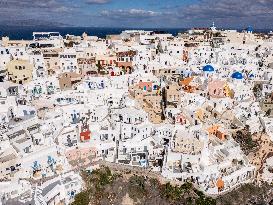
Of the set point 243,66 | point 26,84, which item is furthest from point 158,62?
point 26,84

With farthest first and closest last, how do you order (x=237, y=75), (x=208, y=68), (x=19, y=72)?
(x=208, y=68), (x=237, y=75), (x=19, y=72)

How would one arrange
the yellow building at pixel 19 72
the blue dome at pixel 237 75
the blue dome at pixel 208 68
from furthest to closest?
the blue dome at pixel 208 68
the blue dome at pixel 237 75
the yellow building at pixel 19 72

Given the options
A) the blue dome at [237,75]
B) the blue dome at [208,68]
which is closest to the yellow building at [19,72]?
the blue dome at [208,68]

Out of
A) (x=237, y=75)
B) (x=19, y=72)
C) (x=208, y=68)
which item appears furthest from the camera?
(x=208, y=68)

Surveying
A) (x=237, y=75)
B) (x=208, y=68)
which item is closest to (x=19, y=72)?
(x=208, y=68)

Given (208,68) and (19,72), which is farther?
(208,68)

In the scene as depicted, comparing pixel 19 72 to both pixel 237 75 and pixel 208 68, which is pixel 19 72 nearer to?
pixel 208 68

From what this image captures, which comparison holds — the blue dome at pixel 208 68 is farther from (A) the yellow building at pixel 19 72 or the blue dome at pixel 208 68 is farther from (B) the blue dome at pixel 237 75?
(A) the yellow building at pixel 19 72

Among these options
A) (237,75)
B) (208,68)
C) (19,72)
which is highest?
(19,72)
